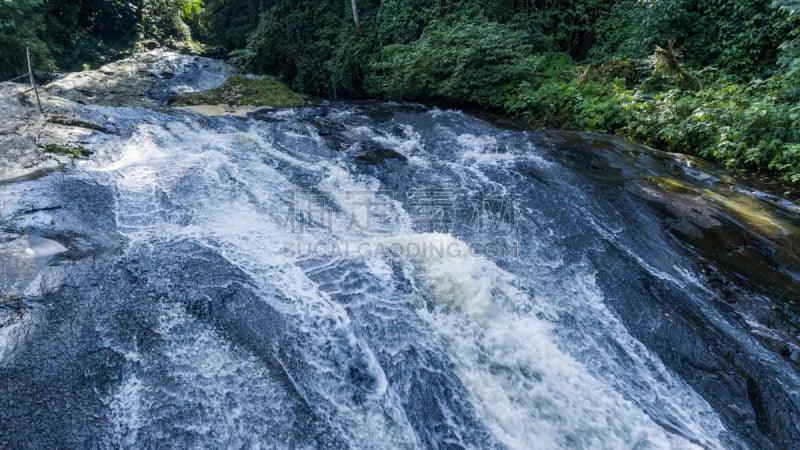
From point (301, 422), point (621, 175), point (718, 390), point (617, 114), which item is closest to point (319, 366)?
point (301, 422)

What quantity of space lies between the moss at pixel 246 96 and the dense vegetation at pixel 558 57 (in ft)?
4.76

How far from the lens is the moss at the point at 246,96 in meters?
11.9

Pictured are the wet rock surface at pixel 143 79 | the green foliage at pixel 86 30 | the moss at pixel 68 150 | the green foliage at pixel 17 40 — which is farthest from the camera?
the green foliage at pixel 86 30

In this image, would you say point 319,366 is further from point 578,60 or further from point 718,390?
point 578,60

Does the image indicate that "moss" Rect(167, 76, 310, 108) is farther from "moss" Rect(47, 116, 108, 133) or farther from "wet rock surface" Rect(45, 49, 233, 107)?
"moss" Rect(47, 116, 108, 133)

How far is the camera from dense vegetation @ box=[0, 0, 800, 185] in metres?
6.36

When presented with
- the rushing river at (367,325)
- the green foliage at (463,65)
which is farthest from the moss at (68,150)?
the green foliage at (463,65)

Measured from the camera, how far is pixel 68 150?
20.5ft

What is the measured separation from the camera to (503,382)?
132 inches

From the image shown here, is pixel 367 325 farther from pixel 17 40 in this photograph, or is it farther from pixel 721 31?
pixel 17 40

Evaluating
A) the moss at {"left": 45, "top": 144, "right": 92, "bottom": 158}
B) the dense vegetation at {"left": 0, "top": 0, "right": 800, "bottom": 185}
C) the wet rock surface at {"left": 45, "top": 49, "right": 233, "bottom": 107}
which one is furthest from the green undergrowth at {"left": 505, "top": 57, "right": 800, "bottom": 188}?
the wet rock surface at {"left": 45, "top": 49, "right": 233, "bottom": 107}

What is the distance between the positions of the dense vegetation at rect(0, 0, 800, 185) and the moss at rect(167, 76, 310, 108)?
145cm

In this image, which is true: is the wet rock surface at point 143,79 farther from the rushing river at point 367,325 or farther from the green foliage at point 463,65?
the green foliage at point 463,65

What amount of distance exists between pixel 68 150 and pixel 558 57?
10.9 metres
